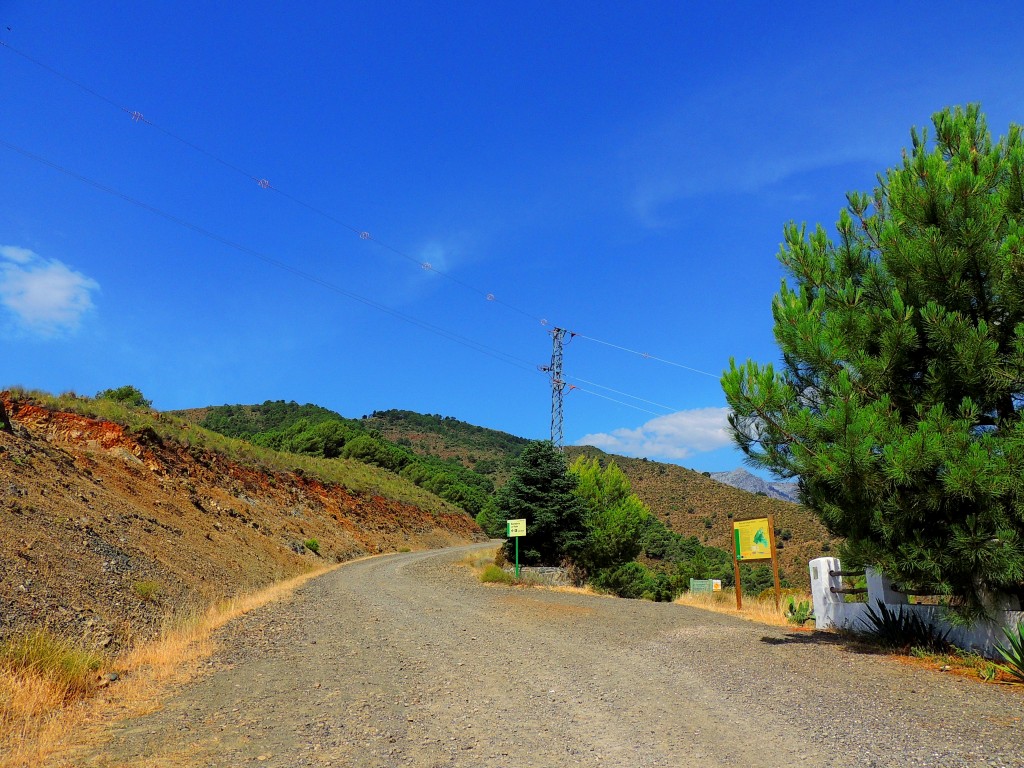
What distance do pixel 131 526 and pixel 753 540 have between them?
1798 centimetres

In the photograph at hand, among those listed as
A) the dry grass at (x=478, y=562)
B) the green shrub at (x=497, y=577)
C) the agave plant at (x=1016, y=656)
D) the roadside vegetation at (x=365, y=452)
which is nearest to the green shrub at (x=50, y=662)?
the agave plant at (x=1016, y=656)

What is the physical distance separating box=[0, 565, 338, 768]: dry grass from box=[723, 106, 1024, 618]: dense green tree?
9.29 metres

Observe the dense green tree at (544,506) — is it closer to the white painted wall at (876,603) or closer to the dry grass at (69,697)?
the white painted wall at (876,603)

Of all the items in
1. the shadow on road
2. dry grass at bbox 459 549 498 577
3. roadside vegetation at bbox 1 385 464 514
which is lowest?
the shadow on road

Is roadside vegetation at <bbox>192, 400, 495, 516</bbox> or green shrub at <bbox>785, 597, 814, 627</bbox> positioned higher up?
roadside vegetation at <bbox>192, 400, 495, 516</bbox>

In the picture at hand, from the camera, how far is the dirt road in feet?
17.2

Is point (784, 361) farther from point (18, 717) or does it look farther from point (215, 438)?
point (215, 438)

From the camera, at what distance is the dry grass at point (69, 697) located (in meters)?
5.43

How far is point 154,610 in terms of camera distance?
534 inches

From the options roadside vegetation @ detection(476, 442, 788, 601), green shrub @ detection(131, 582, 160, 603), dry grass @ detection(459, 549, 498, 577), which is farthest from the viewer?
dry grass @ detection(459, 549, 498, 577)

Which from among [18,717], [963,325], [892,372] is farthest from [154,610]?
[963,325]

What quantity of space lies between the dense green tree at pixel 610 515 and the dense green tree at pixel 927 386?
72.2 ft

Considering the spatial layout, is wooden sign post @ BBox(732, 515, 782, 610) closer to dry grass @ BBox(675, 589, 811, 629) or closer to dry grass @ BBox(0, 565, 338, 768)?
dry grass @ BBox(675, 589, 811, 629)

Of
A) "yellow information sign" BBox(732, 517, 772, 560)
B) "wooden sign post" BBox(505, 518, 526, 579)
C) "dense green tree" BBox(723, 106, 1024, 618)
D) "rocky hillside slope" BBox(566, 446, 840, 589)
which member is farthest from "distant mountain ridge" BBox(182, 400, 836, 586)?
"wooden sign post" BBox(505, 518, 526, 579)
